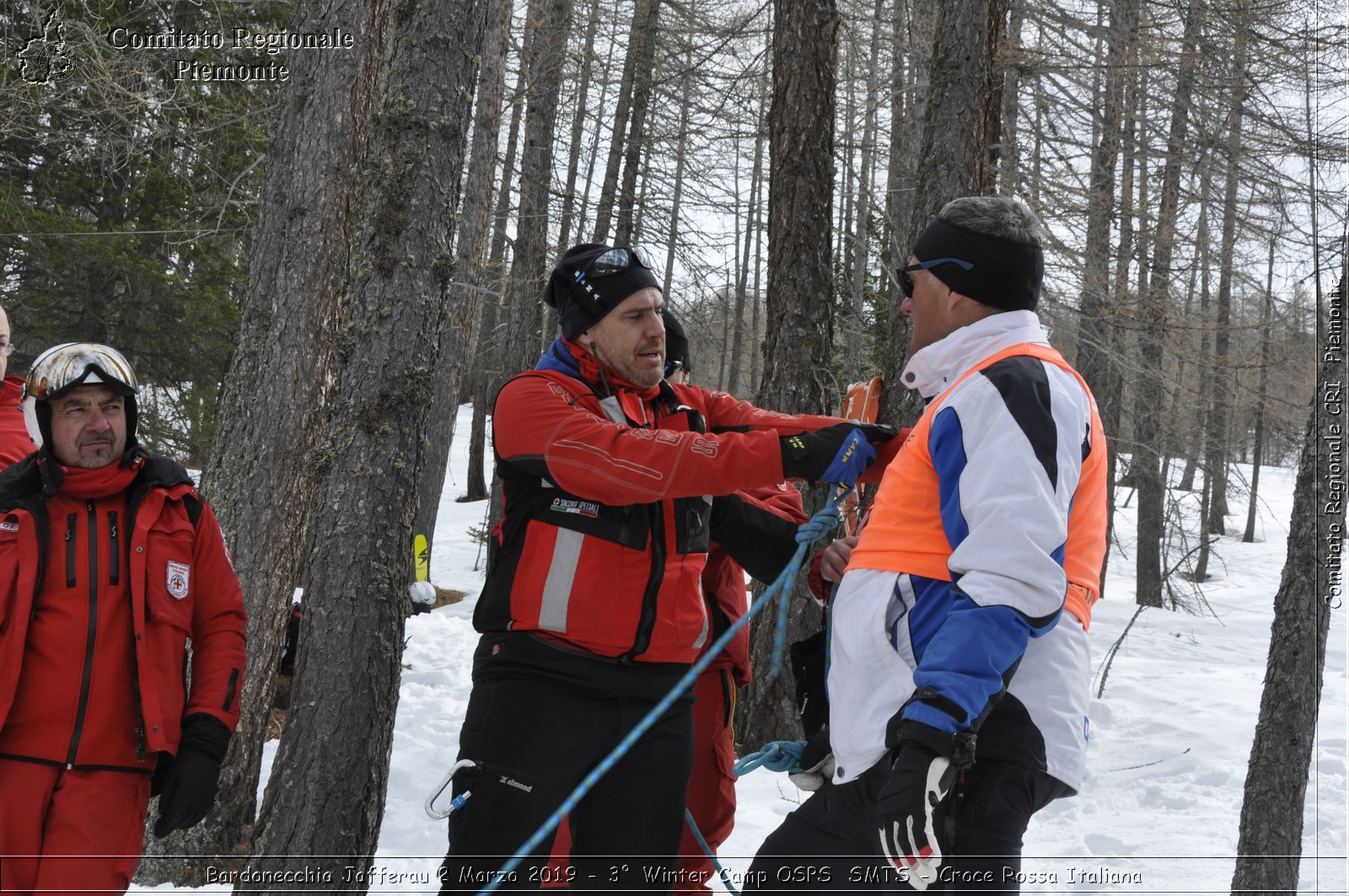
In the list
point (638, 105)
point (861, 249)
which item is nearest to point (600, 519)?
point (861, 249)

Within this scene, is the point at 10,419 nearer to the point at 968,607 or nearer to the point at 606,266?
the point at 606,266

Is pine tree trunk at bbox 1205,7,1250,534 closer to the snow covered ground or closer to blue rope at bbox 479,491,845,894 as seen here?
the snow covered ground

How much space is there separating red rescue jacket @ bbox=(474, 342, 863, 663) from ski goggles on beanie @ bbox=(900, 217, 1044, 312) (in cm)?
70

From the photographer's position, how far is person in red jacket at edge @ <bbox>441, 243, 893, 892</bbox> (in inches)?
106

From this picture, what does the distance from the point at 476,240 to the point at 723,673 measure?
8.88m

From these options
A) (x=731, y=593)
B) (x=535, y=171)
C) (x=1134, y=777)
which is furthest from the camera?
(x=535, y=171)

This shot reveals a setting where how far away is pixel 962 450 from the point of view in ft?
6.98

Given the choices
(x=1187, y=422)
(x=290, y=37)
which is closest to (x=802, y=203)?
(x=290, y=37)

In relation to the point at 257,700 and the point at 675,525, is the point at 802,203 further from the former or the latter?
the point at 257,700

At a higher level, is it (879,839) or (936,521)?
(936,521)

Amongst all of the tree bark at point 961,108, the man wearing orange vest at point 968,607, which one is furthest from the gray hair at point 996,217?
the tree bark at point 961,108

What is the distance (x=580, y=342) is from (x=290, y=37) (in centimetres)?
326

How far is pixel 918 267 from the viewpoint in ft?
8.14

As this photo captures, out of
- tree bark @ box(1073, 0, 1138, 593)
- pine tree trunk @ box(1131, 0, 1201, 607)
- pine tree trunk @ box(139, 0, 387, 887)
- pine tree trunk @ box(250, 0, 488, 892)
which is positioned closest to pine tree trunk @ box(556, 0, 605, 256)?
tree bark @ box(1073, 0, 1138, 593)
